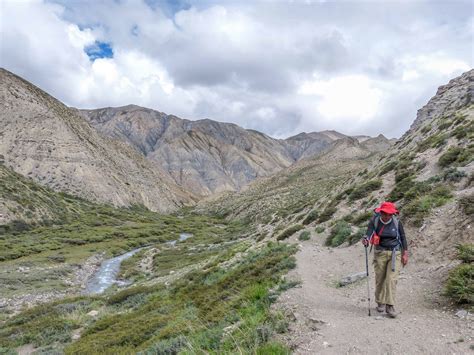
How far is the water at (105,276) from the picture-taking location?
33.2m

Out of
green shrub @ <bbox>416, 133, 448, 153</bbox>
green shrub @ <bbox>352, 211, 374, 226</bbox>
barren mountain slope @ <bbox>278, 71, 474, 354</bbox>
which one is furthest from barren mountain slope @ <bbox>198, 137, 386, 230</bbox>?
barren mountain slope @ <bbox>278, 71, 474, 354</bbox>

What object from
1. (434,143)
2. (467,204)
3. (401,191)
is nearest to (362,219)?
(401,191)

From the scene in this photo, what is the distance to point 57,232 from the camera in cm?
6069

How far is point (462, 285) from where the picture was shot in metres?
8.19

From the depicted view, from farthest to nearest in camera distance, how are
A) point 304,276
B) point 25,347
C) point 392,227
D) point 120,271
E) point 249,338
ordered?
point 120,271, point 25,347, point 304,276, point 392,227, point 249,338

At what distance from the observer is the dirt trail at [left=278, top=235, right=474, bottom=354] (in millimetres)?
6691

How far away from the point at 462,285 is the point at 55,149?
105207 mm

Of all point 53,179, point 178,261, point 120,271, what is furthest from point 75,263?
point 53,179

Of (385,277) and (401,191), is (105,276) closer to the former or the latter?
(401,191)

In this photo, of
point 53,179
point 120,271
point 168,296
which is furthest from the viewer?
point 53,179

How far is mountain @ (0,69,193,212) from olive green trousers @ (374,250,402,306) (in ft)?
318

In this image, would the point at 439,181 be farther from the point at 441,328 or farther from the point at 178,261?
the point at 178,261

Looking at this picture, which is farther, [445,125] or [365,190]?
[445,125]

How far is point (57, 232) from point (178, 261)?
99.0ft
